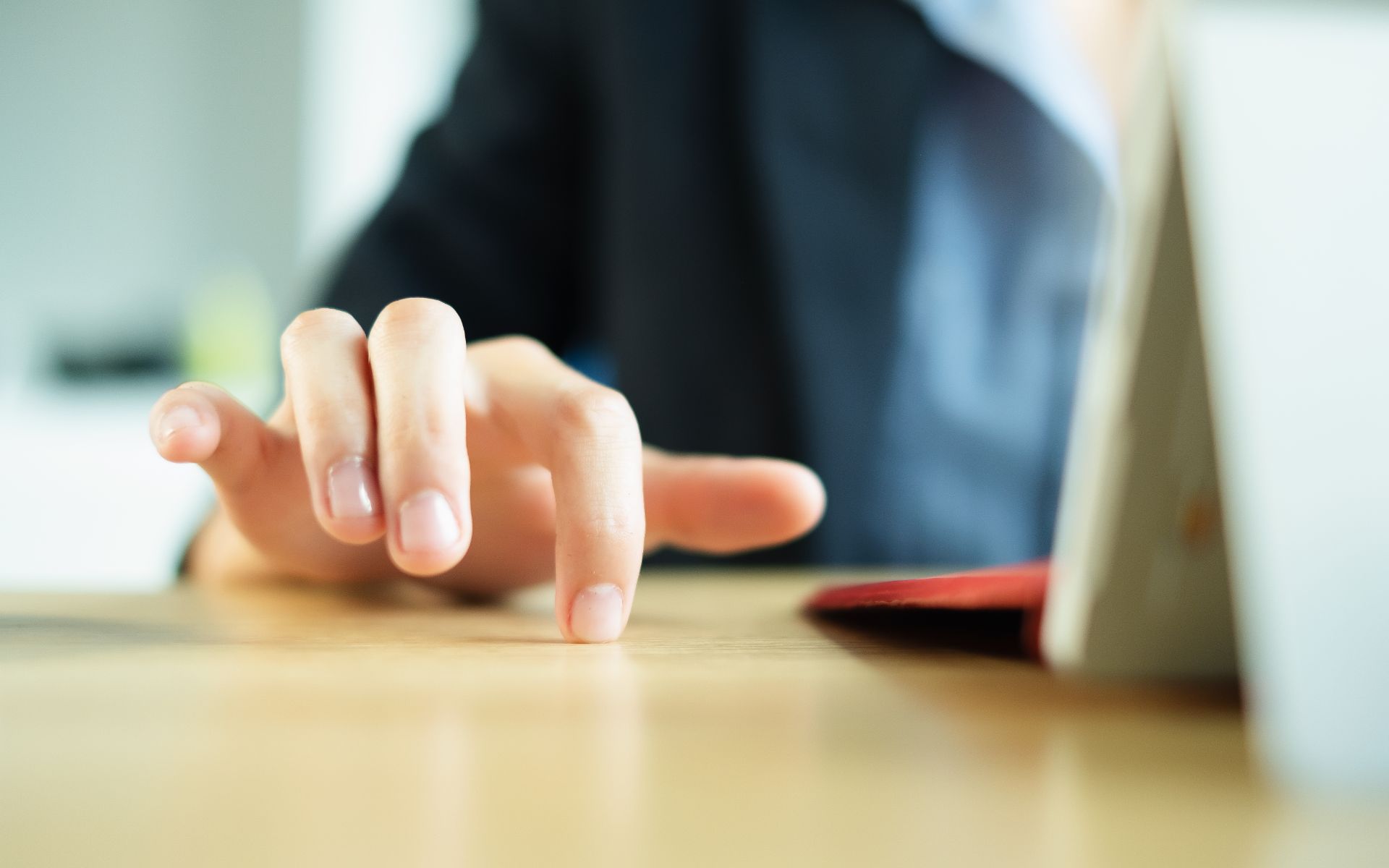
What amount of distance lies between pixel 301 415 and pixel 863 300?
64cm

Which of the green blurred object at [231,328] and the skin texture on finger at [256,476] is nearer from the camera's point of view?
the skin texture on finger at [256,476]

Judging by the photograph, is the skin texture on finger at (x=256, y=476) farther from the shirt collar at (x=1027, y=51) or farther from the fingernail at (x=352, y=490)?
the shirt collar at (x=1027, y=51)

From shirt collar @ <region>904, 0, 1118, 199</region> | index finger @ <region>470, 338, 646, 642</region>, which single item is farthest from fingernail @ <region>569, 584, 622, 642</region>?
shirt collar @ <region>904, 0, 1118, 199</region>

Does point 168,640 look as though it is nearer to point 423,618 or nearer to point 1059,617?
point 423,618

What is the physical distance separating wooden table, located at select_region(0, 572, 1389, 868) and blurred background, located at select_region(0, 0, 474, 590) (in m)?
2.07

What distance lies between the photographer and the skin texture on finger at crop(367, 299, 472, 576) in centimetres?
29

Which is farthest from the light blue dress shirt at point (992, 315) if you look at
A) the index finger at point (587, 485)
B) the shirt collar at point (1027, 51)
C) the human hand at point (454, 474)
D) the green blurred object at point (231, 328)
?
the green blurred object at point (231, 328)

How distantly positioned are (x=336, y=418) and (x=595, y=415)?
0.08 meters

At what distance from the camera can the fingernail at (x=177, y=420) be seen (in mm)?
340

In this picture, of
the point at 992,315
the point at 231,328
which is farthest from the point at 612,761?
the point at 231,328

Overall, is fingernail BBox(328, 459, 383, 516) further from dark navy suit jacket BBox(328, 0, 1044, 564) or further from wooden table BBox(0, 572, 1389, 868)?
dark navy suit jacket BBox(328, 0, 1044, 564)

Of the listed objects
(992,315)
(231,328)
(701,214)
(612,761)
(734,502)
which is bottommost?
(612,761)

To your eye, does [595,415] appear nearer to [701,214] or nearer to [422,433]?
[422,433]

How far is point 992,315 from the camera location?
96cm
